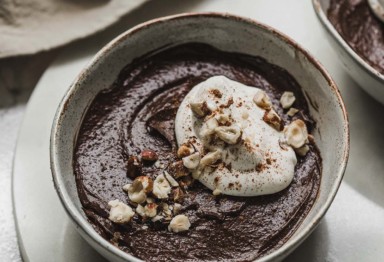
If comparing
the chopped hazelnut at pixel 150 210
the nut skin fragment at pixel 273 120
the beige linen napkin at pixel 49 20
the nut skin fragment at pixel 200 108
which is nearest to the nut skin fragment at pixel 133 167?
the chopped hazelnut at pixel 150 210

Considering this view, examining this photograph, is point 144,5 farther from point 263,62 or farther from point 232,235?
point 232,235

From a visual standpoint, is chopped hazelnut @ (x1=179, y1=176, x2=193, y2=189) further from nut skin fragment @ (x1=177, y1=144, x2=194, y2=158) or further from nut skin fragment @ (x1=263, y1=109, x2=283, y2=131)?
nut skin fragment @ (x1=263, y1=109, x2=283, y2=131)

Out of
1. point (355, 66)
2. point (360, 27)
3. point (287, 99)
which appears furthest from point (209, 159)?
point (360, 27)

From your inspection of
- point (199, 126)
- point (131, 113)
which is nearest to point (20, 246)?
point (131, 113)

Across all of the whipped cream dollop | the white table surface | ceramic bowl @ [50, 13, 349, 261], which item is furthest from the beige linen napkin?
the whipped cream dollop

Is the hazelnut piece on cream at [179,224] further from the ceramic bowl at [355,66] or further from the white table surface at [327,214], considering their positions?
the ceramic bowl at [355,66]

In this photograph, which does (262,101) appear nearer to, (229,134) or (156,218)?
(229,134)

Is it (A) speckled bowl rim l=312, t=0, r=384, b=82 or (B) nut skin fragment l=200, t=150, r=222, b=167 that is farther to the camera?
(A) speckled bowl rim l=312, t=0, r=384, b=82
